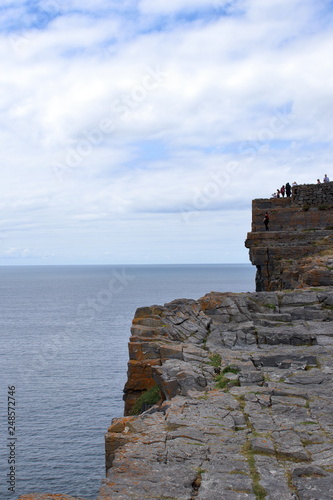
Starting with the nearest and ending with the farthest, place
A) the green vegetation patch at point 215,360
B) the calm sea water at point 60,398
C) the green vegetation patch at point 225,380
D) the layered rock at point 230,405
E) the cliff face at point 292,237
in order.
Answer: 1. the layered rock at point 230,405
2. the green vegetation patch at point 225,380
3. the green vegetation patch at point 215,360
4. the cliff face at point 292,237
5. the calm sea water at point 60,398

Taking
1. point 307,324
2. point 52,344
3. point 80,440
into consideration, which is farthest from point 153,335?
point 52,344

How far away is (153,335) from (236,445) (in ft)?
26.4

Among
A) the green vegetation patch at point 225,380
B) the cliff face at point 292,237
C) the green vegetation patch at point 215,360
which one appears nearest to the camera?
the green vegetation patch at point 225,380

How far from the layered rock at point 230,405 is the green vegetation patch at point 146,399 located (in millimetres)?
490

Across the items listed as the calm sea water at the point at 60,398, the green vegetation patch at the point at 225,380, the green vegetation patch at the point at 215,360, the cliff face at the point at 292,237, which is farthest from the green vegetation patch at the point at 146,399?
the calm sea water at the point at 60,398

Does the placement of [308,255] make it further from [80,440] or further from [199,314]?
[80,440]

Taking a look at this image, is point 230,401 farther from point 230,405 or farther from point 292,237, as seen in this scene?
point 292,237

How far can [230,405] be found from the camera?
1135cm

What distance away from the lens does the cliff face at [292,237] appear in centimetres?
2756

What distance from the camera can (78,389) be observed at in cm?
5594

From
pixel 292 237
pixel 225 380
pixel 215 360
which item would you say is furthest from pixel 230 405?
pixel 292 237

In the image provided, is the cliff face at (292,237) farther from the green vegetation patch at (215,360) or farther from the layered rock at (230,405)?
the green vegetation patch at (215,360)

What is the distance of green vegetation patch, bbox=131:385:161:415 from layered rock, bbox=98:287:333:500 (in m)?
0.49

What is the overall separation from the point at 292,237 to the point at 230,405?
20.3 metres
